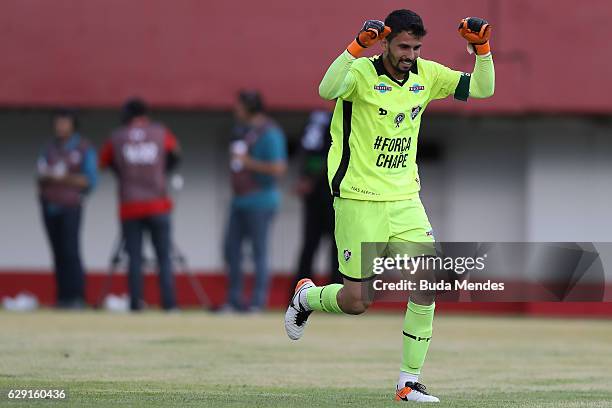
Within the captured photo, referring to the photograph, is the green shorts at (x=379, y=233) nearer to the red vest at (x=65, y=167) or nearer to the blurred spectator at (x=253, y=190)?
the blurred spectator at (x=253, y=190)

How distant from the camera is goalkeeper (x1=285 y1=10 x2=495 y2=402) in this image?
8.91 m

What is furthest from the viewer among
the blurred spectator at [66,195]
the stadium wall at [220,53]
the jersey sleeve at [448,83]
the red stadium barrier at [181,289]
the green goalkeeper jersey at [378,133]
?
the red stadium barrier at [181,289]

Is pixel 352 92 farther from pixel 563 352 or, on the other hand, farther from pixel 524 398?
pixel 563 352

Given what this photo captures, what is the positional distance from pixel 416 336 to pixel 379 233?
0.67 m

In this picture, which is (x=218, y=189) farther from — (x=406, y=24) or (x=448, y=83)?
(x=406, y=24)

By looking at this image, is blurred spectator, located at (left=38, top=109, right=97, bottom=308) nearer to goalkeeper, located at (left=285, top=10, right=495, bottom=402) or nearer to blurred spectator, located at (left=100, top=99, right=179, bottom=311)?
blurred spectator, located at (left=100, top=99, right=179, bottom=311)

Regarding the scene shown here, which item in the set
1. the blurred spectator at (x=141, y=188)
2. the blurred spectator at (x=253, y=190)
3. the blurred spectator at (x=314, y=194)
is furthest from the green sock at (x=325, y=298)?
the blurred spectator at (x=314, y=194)

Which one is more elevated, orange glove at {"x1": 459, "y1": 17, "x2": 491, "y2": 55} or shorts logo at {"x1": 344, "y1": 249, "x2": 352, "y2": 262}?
orange glove at {"x1": 459, "y1": 17, "x2": 491, "y2": 55}

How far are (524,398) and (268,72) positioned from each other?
10.8m

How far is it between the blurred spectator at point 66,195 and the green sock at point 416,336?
9.57 metres

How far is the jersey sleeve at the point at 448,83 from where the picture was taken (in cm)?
931

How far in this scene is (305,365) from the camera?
11.5 m

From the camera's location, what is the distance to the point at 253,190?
1742cm

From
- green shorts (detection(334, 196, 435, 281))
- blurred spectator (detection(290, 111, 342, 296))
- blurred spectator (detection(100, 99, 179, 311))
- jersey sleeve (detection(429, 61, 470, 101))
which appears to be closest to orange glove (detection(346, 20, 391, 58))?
jersey sleeve (detection(429, 61, 470, 101))
